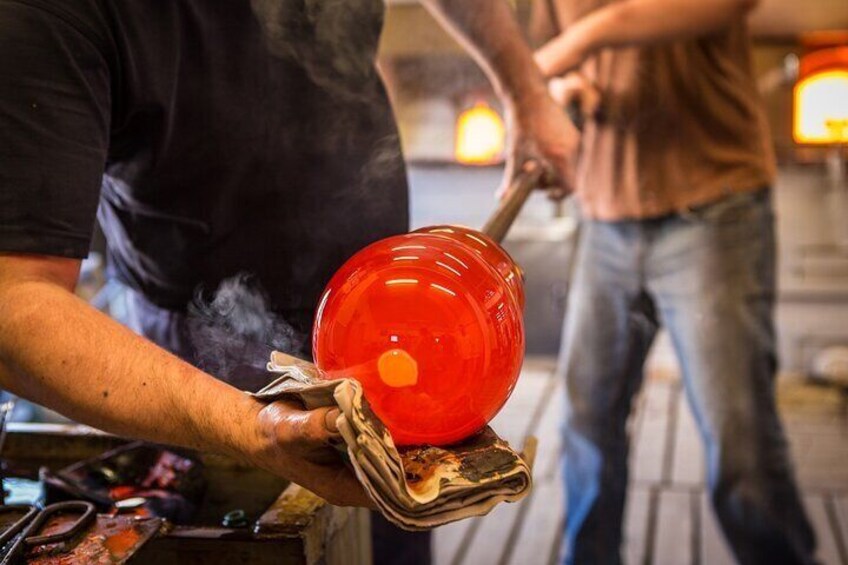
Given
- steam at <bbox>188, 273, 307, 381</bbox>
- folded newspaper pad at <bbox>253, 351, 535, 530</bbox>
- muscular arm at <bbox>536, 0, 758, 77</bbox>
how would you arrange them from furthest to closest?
muscular arm at <bbox>536, 0, 758, 77</bbox>
steam at <bbox>188, 273, 307, 381</bbox>
folded newspaper pad at <bbox>253, 351, 535, 530</bbox>

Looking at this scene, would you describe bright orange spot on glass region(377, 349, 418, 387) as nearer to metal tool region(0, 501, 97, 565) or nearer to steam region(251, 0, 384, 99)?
metal tool region(0, 501, 97, 565)

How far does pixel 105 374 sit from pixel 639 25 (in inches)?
64.3

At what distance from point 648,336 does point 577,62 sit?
740 millimetres

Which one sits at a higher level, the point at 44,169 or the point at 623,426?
the point at 44,169

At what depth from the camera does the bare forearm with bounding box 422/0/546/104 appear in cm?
171

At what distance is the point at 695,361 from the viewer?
221 centimetres

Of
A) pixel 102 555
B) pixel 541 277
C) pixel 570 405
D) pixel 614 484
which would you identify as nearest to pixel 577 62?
pixel 570 405

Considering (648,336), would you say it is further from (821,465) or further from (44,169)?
(44,169)

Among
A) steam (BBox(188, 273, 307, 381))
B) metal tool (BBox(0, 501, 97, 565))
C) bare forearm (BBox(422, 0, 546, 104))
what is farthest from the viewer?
bare forearm (BBox(422, 0, 546, 104))

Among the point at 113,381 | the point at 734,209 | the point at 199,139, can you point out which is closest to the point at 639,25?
the point at 734,209

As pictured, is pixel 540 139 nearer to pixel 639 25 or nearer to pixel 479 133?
pixel 639 25

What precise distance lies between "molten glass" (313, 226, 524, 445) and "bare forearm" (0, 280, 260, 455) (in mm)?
127

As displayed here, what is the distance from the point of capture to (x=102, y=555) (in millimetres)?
A: 969

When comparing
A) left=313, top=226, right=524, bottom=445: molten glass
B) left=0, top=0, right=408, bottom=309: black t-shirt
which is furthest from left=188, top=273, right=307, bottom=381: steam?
left=313, top=226, right=524, bottom=445: molten glass
